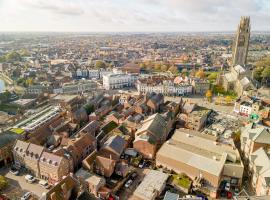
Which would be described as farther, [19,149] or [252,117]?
[252,117]

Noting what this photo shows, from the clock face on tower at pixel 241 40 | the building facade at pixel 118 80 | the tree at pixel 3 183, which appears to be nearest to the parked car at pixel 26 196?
the tree at pixel 3 183

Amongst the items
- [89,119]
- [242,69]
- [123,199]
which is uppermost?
[242,69]

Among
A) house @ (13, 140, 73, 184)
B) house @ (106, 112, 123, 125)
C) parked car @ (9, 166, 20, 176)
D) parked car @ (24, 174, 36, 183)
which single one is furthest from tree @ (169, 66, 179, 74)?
parked car @ (24, 174, 36, 183)

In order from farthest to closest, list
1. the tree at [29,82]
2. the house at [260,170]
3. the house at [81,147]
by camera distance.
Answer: the tree at [29,82]
the house at [81,147]
the house at [260,170]

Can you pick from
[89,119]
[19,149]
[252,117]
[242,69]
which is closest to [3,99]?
[89,119]

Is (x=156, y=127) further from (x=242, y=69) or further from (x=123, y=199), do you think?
(x=242, y=69)

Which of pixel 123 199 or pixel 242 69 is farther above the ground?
pixel 242 69

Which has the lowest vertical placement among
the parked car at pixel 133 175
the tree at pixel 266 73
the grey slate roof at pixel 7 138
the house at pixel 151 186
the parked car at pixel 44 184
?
the parked car at pixel 44 184

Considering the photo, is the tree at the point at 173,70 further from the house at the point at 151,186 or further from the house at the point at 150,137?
the house at the point at 151,186
